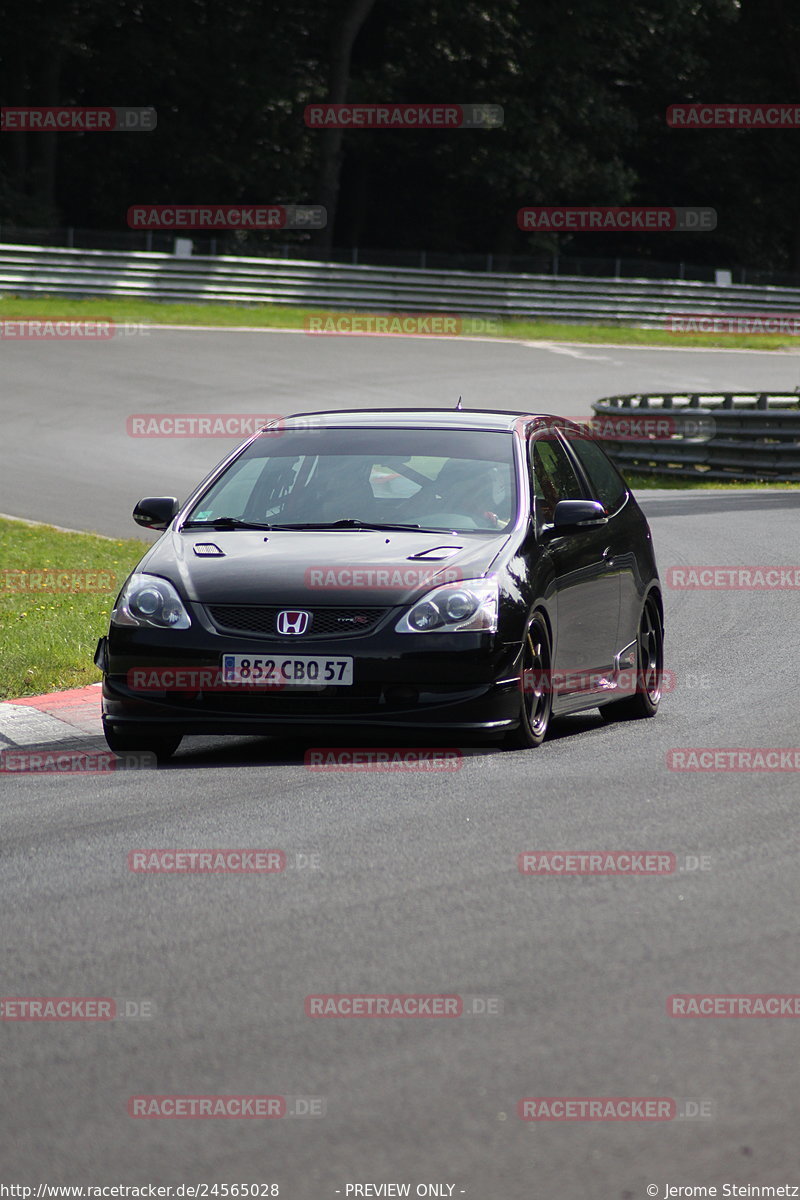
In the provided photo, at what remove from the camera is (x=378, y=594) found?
827 centimetres

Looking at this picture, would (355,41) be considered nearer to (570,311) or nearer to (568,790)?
(570,311)

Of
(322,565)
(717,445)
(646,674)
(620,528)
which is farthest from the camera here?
(717,445)

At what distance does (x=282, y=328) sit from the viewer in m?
42.4

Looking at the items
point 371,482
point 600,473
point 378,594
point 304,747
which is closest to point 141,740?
point 304,747

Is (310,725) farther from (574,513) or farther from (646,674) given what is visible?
(646,674)

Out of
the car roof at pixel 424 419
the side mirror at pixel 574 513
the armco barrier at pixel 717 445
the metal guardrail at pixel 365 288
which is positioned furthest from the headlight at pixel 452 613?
the metal guardrail at pixel 365 288

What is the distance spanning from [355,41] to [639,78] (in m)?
10.9

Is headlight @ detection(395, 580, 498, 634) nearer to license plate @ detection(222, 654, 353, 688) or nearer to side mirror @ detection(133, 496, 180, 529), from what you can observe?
license plate @ detection(222, 654, 353, 688)

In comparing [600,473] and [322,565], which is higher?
[600,473]

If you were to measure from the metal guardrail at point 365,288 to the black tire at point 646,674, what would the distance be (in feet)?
112

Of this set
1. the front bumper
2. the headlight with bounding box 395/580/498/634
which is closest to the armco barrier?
the headlight with bounding box 395/580/498/634

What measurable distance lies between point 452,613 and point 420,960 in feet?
10.6

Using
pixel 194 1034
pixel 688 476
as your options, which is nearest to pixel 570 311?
pixel 688 476

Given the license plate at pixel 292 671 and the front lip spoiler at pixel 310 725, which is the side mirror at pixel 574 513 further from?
the license plate at pixel 292 671
